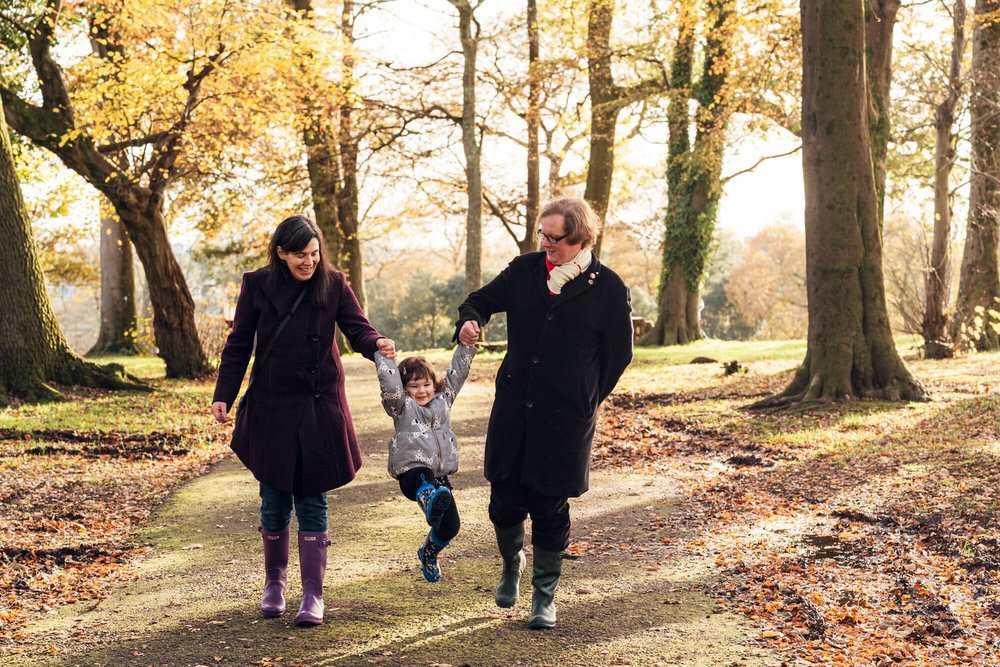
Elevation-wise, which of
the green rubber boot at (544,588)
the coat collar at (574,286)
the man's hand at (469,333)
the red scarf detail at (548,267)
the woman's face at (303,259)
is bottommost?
the green rubber boot at (544,588)

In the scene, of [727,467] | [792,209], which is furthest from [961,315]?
[792,209]

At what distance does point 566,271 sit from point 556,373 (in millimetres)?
471

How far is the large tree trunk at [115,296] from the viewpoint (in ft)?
86.0

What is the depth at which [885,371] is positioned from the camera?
488 inches

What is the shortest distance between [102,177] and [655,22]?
52.5 feet

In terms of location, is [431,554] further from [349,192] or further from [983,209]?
[349,192]

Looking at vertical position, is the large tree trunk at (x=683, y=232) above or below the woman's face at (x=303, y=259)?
above

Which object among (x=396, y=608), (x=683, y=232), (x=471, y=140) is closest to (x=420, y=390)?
(x=396, y=608)

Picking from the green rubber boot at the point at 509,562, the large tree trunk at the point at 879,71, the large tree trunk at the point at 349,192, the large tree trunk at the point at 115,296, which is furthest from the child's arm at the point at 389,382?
the large tree trunk at the point at 115,296

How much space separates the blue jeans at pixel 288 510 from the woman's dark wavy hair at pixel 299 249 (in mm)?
931

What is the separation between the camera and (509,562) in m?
4.77

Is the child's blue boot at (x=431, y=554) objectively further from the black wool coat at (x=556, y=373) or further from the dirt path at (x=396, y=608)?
the black wool coat at (x=556, y=373)

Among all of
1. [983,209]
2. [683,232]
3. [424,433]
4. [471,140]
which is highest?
[471,140]

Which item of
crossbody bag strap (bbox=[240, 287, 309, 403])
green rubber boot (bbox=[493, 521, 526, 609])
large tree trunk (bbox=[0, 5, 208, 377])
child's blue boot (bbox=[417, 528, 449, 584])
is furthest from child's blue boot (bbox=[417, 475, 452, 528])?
large tree trunk (bbox=[0, 5, 208, 377])
